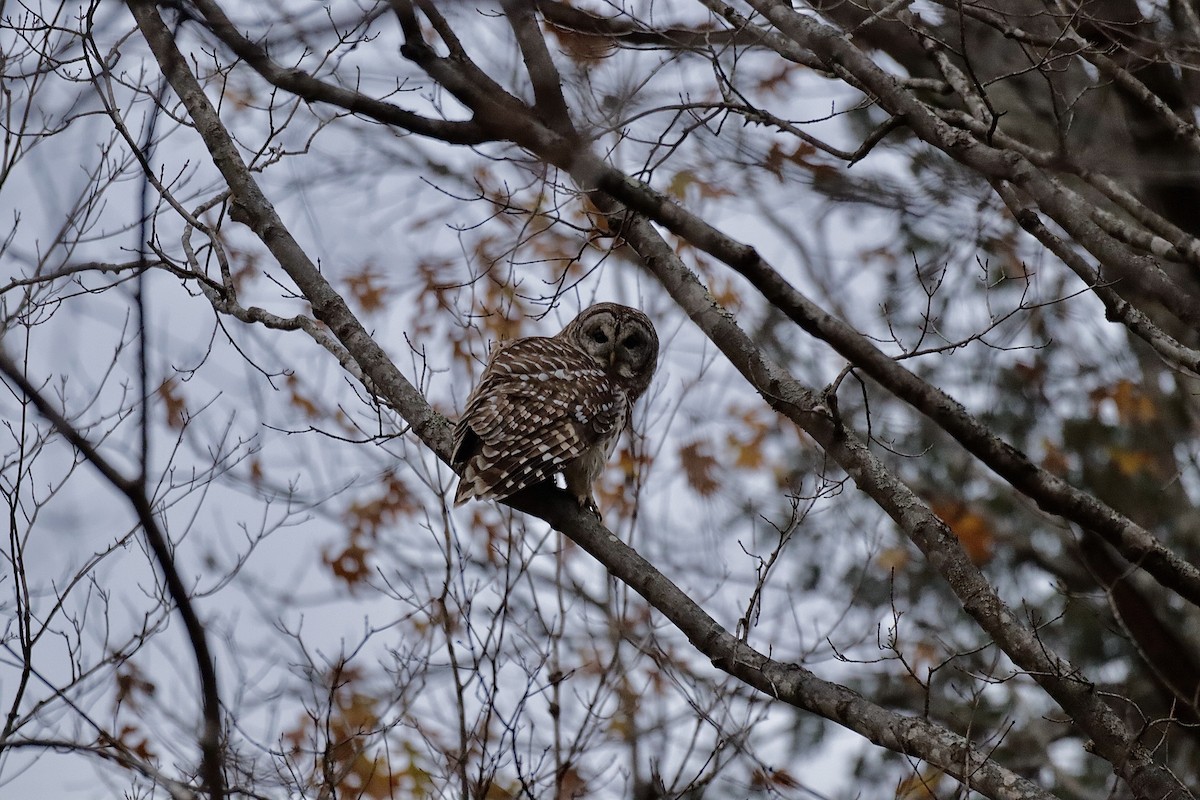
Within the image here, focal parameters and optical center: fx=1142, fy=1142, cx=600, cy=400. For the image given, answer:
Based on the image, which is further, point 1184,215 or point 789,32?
point 1184,215

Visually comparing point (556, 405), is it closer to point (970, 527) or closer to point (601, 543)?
point (601, 543)

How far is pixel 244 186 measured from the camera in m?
4.98

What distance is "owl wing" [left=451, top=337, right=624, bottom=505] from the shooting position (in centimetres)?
508

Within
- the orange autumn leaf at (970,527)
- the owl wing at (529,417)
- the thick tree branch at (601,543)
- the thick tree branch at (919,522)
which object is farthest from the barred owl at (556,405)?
the orange autumn leaf at (970,527)

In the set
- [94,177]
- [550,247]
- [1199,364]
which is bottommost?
[1199,364]

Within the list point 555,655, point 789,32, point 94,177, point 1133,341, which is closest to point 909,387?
point 789,32

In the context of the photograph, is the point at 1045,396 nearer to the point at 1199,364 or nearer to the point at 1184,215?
the point at 1184,215

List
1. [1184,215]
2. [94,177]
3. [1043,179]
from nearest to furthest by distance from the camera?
[1043,179], [94,177], [1184,215]

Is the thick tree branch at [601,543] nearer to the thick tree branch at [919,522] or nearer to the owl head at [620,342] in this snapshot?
the thick tree branch at [919,522]

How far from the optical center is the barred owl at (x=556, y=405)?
5121 millimetres

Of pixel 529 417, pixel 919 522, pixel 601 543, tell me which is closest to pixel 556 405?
pixel 529 417

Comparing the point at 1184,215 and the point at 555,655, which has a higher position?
the point at 1184,215

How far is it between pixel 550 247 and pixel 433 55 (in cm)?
794

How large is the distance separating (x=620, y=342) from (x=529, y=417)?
171 cm
